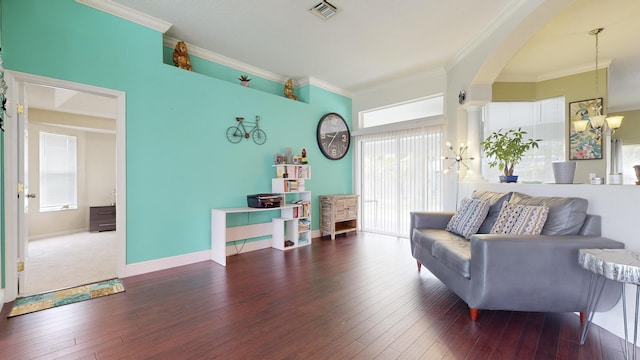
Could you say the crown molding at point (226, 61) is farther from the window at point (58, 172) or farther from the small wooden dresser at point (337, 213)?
the window at point (58, 172)

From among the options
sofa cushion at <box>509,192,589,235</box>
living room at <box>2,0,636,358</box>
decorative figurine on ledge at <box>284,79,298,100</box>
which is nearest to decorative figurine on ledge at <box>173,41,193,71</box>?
living room at <box>2,0,636,358</box>

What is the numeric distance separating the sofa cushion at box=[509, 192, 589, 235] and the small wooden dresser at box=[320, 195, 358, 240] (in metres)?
3.12

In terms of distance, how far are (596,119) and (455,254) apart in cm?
342

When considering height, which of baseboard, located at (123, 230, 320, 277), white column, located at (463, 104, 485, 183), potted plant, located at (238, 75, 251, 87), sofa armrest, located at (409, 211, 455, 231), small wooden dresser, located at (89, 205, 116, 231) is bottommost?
baseboard, located at (123, 230, 320, 277)

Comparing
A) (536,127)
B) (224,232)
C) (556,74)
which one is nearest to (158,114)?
(224,232)

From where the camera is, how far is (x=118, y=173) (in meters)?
2.91

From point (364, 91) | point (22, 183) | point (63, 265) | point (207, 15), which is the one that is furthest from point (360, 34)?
point (63, 265)

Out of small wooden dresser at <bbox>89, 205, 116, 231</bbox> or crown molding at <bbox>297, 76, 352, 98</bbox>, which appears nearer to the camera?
crown molding at <bbox>297, 76, 352, 98</bbox>

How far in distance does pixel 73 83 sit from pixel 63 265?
2.29 metres

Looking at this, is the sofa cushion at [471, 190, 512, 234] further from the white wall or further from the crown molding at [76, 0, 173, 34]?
the white wall

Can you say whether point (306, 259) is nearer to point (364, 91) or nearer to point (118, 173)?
point (118, 173)

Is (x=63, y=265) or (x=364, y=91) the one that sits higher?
(x=364, y=91)

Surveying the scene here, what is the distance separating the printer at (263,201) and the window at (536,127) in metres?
3.68

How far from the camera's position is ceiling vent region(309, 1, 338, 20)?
2797 millimetres
